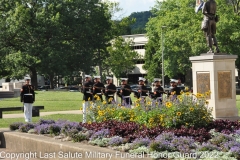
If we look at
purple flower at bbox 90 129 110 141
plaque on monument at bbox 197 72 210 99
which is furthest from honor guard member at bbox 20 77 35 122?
purple flower at bbox 90 129 110 141

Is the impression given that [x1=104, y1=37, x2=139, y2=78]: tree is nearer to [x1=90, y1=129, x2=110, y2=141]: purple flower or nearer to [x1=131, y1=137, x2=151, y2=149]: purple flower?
[x1=90, y1=129, x2=110, y2=141]: purple flower

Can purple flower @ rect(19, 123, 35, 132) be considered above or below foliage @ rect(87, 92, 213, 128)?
below

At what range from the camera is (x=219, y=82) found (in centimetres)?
1673

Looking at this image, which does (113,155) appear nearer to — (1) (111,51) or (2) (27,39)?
(2) (27,39)

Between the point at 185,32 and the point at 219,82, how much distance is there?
41168 mm

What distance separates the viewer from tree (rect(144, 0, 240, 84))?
55.0 m

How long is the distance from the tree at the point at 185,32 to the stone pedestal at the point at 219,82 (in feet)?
123

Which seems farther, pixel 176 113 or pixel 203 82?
pixel 203 82

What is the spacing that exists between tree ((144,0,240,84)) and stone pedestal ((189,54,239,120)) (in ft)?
123

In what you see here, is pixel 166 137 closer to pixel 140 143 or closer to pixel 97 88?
pixel 140 143

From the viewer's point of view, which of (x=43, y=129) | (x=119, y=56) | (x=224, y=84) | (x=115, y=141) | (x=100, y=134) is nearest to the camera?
(x=115, y=141)

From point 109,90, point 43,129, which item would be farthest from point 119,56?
point 43,129

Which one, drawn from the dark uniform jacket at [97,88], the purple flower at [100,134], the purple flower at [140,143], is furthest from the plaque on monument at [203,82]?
the purple flower at [140,143]

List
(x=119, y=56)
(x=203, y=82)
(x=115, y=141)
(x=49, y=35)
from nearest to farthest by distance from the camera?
(x=115, y=141) < (x=203, y=82) < (x=49, y=35) < (x=119, y=56)
